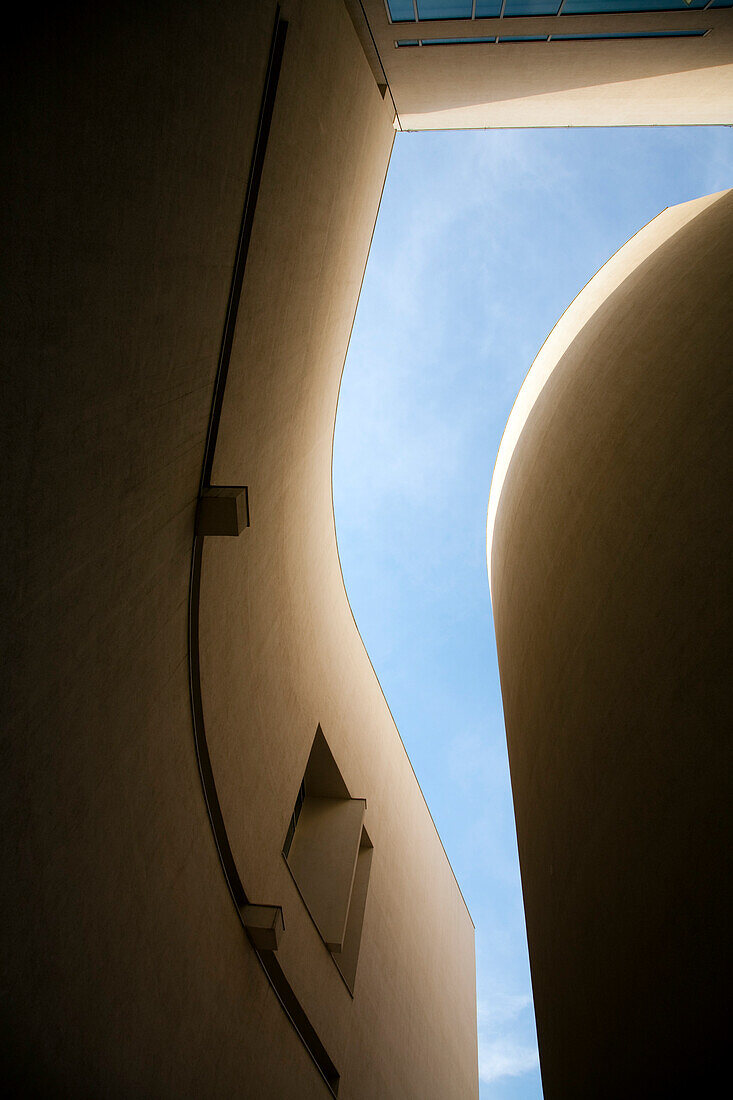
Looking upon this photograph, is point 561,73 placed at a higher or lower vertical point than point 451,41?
higher

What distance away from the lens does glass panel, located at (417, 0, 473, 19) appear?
292 inches

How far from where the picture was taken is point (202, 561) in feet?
17.8

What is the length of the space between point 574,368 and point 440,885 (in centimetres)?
1321

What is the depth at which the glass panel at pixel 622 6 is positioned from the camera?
7.65 m

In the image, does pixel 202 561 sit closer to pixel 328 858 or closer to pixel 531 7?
pixel 328 858

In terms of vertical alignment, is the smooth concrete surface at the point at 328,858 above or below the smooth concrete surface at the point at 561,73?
below

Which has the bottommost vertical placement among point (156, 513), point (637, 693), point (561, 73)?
point (637, 693)

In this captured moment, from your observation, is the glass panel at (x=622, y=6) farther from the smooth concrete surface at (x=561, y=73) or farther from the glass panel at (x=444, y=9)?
the glass panel at (x=444, y=9)

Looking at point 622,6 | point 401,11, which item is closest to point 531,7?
point 622,6

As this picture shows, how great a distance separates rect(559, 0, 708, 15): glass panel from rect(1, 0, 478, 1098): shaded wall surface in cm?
249

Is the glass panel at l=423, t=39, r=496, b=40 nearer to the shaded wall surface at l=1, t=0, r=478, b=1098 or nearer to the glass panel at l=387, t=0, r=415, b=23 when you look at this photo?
the glass panel at l=387, t=0, r=415, b=23

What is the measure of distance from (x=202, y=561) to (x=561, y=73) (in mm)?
8587

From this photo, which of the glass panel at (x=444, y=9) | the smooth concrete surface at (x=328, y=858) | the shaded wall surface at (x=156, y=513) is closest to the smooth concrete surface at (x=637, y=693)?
the smooth concrete surface at (x=328, y=858)

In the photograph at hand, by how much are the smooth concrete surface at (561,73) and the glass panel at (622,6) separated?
8cm
